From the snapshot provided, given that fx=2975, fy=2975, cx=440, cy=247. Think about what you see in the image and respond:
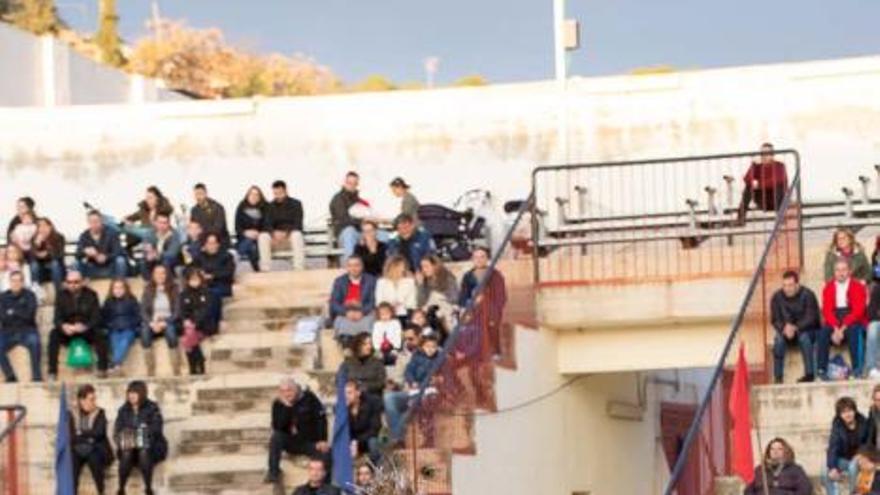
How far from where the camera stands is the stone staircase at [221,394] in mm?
27031

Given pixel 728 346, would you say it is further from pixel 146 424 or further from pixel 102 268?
pixel 102 268

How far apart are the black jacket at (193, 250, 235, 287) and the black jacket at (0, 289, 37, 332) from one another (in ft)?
6.57

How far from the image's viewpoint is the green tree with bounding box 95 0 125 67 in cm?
6302

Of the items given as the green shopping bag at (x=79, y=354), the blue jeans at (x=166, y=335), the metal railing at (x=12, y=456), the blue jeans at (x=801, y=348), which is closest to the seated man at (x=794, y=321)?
the blue jeans at (x=801, y=348)

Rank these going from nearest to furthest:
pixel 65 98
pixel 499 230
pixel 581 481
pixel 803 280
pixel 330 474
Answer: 1. pixel 330 474
2. pixel 803 280
3. pixel 581 481
4. pixel 499 230
5. pixel 65 98

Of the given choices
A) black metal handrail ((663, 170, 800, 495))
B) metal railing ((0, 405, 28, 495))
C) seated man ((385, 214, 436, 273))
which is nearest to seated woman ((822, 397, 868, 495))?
black metal handrail ((663, 170, 800, 495))

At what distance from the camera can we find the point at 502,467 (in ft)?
93.0

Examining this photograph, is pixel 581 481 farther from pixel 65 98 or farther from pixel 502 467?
pixel 65 98

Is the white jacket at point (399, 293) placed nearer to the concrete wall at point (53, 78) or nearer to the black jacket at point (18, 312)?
the black jacket at point (18, 312)

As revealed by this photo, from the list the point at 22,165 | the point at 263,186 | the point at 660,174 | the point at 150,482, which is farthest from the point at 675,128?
the point at 150,482

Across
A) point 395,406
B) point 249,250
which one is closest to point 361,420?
point 395,406

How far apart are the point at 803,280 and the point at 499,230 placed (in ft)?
19.4

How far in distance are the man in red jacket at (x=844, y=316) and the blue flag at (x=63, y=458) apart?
6911mm

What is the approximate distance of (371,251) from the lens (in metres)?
30.6
